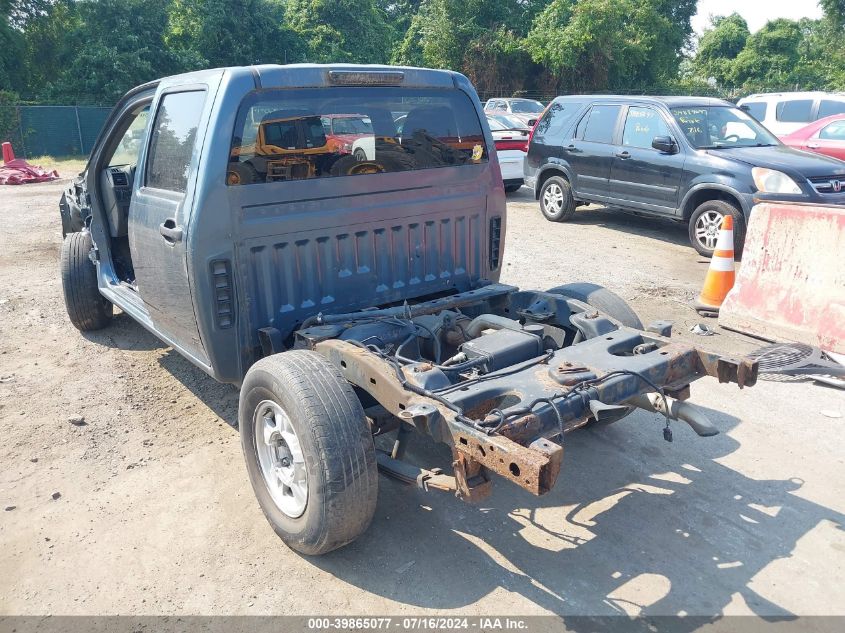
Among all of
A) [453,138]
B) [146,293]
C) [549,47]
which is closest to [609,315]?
[453,138]

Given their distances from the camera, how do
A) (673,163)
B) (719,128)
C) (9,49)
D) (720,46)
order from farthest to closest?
(720,46), (9,49), (719,128), (673,163)

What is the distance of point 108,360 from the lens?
18.4 feet

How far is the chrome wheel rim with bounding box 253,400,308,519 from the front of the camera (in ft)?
10.6

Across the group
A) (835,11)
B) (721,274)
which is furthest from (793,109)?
(835,11)

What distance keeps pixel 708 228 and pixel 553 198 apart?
2910mm

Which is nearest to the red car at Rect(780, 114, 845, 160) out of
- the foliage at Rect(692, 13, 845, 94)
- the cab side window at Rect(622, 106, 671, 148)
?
the cab side window at Rect(622, 106, 671, 148)

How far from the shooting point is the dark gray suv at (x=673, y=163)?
833 cm

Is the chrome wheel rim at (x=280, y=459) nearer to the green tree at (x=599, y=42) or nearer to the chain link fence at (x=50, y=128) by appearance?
the chain link fence at (x=50, y=128)

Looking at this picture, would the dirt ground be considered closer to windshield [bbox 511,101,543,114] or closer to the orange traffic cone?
the orange traffic cone

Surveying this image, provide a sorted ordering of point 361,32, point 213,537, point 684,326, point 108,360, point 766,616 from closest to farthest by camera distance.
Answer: point 766,616
point 213,537
point 108,360
point 684,326
point 361,32

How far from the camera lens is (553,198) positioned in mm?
11109

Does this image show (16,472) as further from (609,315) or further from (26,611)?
(609,315)

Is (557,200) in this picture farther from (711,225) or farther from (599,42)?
(599,42)

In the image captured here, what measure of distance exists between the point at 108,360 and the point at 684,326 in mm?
5074
